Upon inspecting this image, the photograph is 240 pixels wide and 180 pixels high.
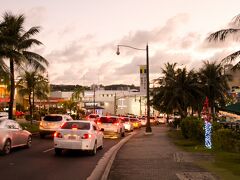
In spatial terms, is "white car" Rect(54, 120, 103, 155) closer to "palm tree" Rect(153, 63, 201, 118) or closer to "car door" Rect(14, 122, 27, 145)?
"car door" Rect(14, 122, 27, 145)

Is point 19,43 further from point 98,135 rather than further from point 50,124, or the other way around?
point 98,135

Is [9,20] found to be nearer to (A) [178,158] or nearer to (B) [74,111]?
(A) [178,158]

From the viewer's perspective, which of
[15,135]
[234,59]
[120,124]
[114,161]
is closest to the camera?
[114,161]

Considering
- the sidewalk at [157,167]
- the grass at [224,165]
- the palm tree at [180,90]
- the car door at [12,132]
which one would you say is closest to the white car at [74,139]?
the sidewalk at [157,167]

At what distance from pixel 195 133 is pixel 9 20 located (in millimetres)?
18356

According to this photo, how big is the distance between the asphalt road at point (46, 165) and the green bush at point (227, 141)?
17.2 feet

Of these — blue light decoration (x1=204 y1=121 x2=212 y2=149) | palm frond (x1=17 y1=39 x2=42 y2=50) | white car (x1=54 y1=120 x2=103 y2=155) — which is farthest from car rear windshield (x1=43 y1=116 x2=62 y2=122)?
blue light decoration (x1=204 y1=121 x2=212 y2=149)

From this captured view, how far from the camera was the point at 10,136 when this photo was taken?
17281 millimetres

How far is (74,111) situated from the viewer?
91750 millimetres

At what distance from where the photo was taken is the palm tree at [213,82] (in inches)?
1627

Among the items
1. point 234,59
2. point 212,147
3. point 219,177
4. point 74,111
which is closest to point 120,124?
point 234,59

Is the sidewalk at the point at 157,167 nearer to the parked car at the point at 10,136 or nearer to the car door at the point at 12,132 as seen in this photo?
the parked car at the point at 10,136

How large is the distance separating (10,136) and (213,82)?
93.8ft

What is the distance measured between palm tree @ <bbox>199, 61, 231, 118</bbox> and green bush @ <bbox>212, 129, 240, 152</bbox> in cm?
2312
